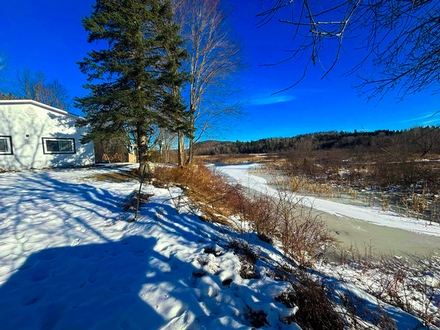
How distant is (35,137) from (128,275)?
43.9ft

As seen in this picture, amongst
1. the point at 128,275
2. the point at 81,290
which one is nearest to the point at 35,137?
the point at 81,290

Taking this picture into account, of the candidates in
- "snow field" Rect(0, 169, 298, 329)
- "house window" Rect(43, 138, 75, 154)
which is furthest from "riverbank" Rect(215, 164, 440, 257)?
"house window" Rect(43, 138, 75, 154)

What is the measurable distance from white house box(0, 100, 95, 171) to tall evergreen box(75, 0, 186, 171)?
6073 mm

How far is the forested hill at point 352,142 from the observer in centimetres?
239

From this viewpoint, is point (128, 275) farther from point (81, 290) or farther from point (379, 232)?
point (379, 232)

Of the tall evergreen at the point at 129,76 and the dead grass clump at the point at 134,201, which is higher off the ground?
the tall evergreen at the point at 129,76

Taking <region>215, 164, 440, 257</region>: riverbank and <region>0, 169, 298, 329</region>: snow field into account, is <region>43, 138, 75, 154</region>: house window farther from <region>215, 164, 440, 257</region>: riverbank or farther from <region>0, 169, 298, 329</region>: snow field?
<region>215, 164, 440, 257</region>: riverbank

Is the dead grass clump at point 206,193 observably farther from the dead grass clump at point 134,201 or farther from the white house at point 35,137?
the white house at point 35,137

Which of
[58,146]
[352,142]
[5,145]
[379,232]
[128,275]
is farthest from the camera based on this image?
[352,142]

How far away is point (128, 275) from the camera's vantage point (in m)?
2.44

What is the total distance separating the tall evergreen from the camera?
7145mm

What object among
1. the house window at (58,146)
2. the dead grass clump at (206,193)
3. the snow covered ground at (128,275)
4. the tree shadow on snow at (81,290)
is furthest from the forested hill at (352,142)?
the house window at (58,146)

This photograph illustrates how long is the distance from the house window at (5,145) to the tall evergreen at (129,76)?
6.48 metres

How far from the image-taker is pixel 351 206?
885 centimetres
